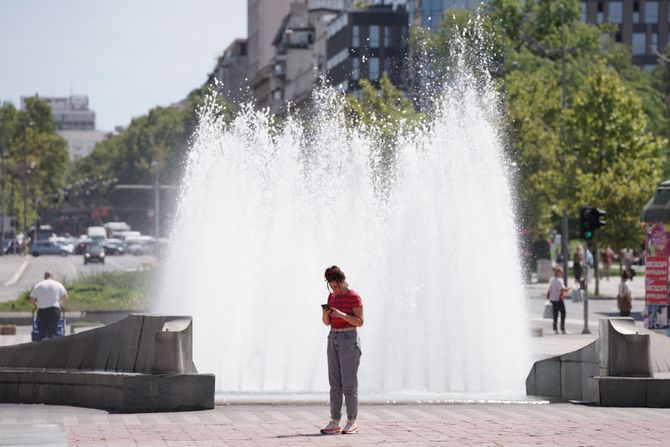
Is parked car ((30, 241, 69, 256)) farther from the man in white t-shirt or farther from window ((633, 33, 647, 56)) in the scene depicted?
the man in white t-shirt

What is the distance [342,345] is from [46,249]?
11025 centimetres

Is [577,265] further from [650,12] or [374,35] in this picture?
[650,12]

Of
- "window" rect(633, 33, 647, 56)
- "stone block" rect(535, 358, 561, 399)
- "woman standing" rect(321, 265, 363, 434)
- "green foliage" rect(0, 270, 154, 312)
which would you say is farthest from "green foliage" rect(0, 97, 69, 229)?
"woman standing" rect(321, 265, 363, 434)

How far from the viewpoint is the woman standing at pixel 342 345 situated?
1368 centimetres

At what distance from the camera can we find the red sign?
32719 mm

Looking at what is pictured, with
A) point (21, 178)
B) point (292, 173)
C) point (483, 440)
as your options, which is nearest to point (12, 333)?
point (292, 173)

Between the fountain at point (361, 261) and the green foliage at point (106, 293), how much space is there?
12.0 metres

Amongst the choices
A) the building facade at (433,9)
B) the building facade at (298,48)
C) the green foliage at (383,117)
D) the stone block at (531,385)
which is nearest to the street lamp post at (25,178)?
the building facade at (298,48)

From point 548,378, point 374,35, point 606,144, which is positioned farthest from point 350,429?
point 374,35

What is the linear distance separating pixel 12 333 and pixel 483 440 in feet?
68.1

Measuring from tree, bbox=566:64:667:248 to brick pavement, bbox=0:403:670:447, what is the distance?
→ 4247 centimetres

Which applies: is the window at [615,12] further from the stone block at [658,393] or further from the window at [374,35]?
the stone block at [658,393]

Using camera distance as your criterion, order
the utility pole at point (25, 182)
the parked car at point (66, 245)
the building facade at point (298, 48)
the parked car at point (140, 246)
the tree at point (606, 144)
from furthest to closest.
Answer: the utility pole at point (25, 182)
the building facade at point (298, 48)
the parked car at point (140, 246)
the parked car at point (66, 245)
the tree at point (606, 144)

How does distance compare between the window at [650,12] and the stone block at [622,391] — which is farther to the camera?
the window at [650,12]
